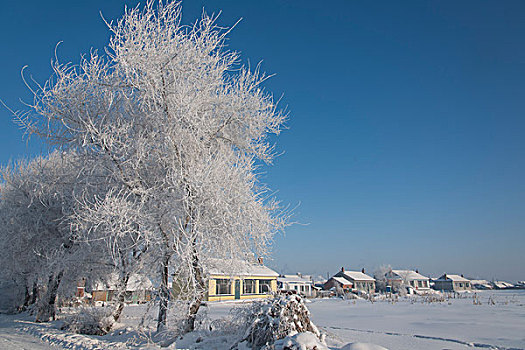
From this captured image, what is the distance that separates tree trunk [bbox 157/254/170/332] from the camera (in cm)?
971

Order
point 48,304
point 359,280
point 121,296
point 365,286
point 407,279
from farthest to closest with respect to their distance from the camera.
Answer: point 407,279
point 365,286
point 359,280
point 48,304
point 121,296

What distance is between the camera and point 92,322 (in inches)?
484

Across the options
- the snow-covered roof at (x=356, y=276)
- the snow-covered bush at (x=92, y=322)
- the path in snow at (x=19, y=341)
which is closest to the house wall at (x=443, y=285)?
the snow-covered roof at (x=356, y=276)

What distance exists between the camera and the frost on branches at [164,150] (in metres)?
9.06

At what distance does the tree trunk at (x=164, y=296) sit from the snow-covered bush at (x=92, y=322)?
122 inches

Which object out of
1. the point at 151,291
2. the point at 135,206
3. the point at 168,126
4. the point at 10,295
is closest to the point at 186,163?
the point at 168,126

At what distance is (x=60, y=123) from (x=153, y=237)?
454 centimetres

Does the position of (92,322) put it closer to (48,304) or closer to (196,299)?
(196,299)

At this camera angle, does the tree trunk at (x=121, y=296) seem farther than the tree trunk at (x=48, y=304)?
No

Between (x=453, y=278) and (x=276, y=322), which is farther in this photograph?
(x=453, y=278)

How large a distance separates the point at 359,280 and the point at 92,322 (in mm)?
73023

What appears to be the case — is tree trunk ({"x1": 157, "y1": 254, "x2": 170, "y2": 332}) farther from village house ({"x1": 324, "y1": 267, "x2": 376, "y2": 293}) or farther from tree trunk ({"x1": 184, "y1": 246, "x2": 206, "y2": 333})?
village house ({"x1": 324, "y1": 267, "x2": 376, "y2": 293})

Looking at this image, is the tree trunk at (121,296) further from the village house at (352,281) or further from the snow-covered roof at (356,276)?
the snow-covered roof at (356,276)

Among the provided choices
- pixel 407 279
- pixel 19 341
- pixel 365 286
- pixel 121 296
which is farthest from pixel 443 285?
pixel 19 341
